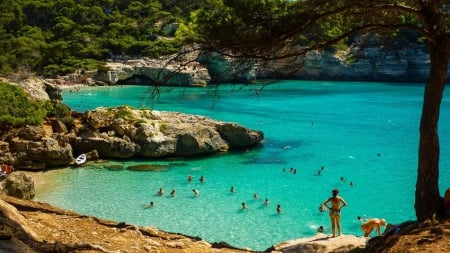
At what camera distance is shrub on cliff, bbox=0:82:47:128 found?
2411 cm

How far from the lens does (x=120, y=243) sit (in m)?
7.12

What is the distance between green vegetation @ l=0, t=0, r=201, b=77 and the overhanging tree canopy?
56539mm

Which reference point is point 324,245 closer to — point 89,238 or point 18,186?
→ point 89,238

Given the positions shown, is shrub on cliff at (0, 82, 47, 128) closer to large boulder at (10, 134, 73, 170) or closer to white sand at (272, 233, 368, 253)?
large boulder at (10, 134, 73, 170)

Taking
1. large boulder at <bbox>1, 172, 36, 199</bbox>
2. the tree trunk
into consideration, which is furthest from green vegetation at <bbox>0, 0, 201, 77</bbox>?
the tree trunk

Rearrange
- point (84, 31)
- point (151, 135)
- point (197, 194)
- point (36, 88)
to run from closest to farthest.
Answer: point (197, 194) → point (151, 135) → point (36, 88) → point (84, 31)

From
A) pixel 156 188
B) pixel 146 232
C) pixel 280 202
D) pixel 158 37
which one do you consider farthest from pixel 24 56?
pixel 146 232

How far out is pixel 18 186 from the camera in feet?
53.6

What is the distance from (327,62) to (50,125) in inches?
2447

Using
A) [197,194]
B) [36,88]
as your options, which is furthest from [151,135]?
[36,88]

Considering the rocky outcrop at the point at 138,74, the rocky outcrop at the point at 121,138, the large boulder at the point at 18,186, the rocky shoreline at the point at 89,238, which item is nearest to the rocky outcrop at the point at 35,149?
the rocky outcrop at the point at 121,138

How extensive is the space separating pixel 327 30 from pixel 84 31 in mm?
76936

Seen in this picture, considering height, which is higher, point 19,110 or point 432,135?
point 432,135

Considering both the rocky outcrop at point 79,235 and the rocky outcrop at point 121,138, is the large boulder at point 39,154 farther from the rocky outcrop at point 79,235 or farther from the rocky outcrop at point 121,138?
the rocky outcrop at point 79,235
